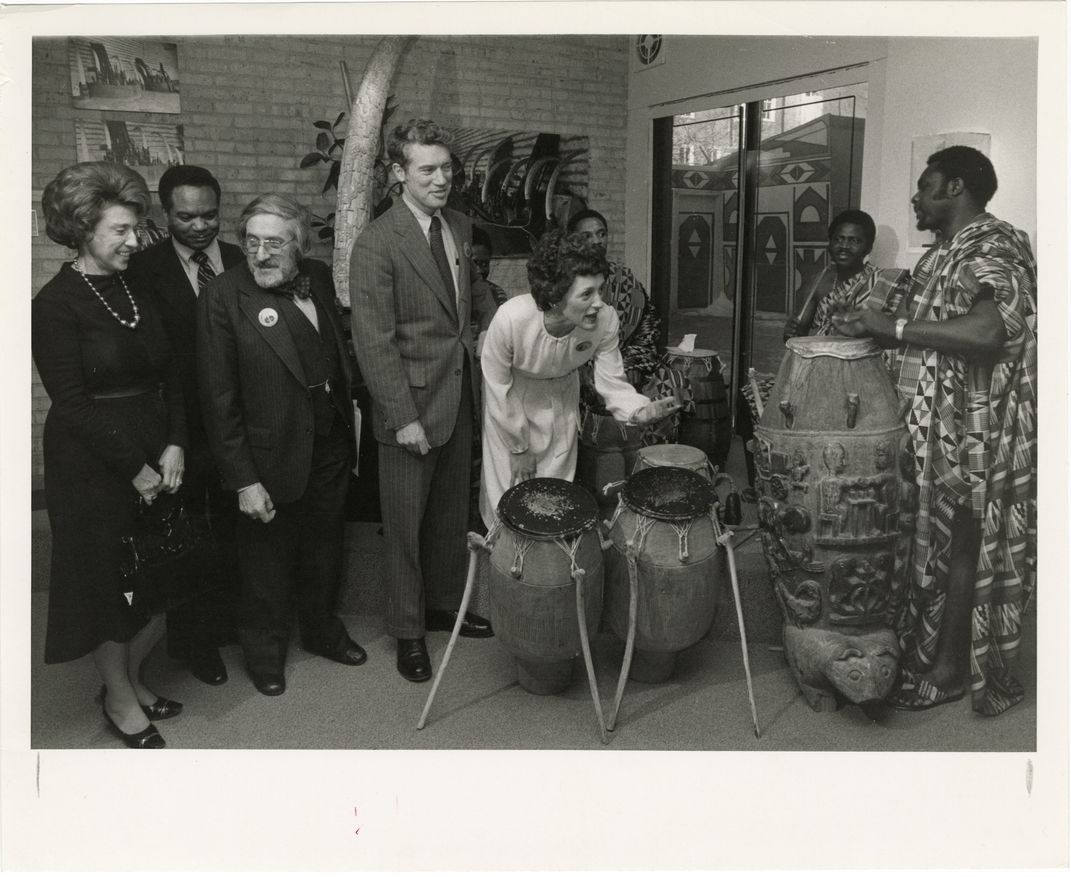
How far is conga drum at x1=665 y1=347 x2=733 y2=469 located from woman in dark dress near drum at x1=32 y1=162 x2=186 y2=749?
2.57 metres

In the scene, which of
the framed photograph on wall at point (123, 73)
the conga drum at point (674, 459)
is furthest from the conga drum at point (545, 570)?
the framed photograph on wall at point (123, 73)

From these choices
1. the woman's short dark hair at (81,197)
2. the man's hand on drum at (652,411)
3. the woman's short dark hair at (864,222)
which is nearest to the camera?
the woman's short dark hair at (81,197)

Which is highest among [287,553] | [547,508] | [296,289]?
[296,289]

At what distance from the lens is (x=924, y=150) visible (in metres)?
3.69

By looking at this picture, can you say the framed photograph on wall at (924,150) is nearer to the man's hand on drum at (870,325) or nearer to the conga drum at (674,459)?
the man's hand on drum at (870,325)

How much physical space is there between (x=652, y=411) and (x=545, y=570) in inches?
29.4

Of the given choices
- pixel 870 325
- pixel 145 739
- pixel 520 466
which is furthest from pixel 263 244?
pixel 870 325

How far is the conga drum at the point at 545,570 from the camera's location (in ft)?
10.8

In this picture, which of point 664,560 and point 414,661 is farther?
point 414,661

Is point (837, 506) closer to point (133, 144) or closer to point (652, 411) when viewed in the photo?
point (652, 411)

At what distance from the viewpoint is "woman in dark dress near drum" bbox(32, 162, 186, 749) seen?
3002mm

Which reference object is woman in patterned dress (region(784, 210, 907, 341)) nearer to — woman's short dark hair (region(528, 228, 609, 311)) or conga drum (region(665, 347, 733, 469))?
conga drum (region(665, 347, 733, 469))

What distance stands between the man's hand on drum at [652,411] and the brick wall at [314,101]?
133 cm

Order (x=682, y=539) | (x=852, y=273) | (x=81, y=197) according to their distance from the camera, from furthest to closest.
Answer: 1. (x=852, y=273)
2. (x=682, y=539)
3. (x=81, y=197)
